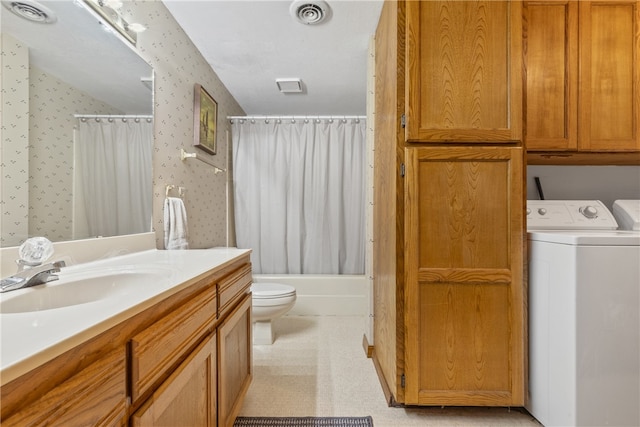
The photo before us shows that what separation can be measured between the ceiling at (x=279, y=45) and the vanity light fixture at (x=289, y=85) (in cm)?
5

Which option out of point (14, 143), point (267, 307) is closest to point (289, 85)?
point (267, 307)

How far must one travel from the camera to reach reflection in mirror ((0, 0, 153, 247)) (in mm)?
882

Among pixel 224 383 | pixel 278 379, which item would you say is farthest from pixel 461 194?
pixel 278 379

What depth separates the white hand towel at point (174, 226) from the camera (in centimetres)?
165

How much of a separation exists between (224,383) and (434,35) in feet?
5.60

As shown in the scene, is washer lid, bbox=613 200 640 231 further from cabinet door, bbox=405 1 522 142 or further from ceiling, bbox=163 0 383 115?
ceiling, bbox=163 0 383 115

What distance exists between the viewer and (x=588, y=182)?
1935 mm

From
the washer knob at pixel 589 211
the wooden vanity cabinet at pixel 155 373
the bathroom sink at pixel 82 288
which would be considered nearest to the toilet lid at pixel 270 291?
the wooden vanity cabinet at pixel 155 373

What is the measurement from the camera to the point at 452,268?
1.38 metres

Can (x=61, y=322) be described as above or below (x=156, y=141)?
below

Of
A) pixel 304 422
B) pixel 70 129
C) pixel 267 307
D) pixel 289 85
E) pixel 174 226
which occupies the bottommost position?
pixel 304 422

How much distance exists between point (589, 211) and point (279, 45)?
7.17 ft

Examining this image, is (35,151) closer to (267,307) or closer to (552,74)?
(267,307)

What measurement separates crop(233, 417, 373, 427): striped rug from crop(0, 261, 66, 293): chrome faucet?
1056 mm
